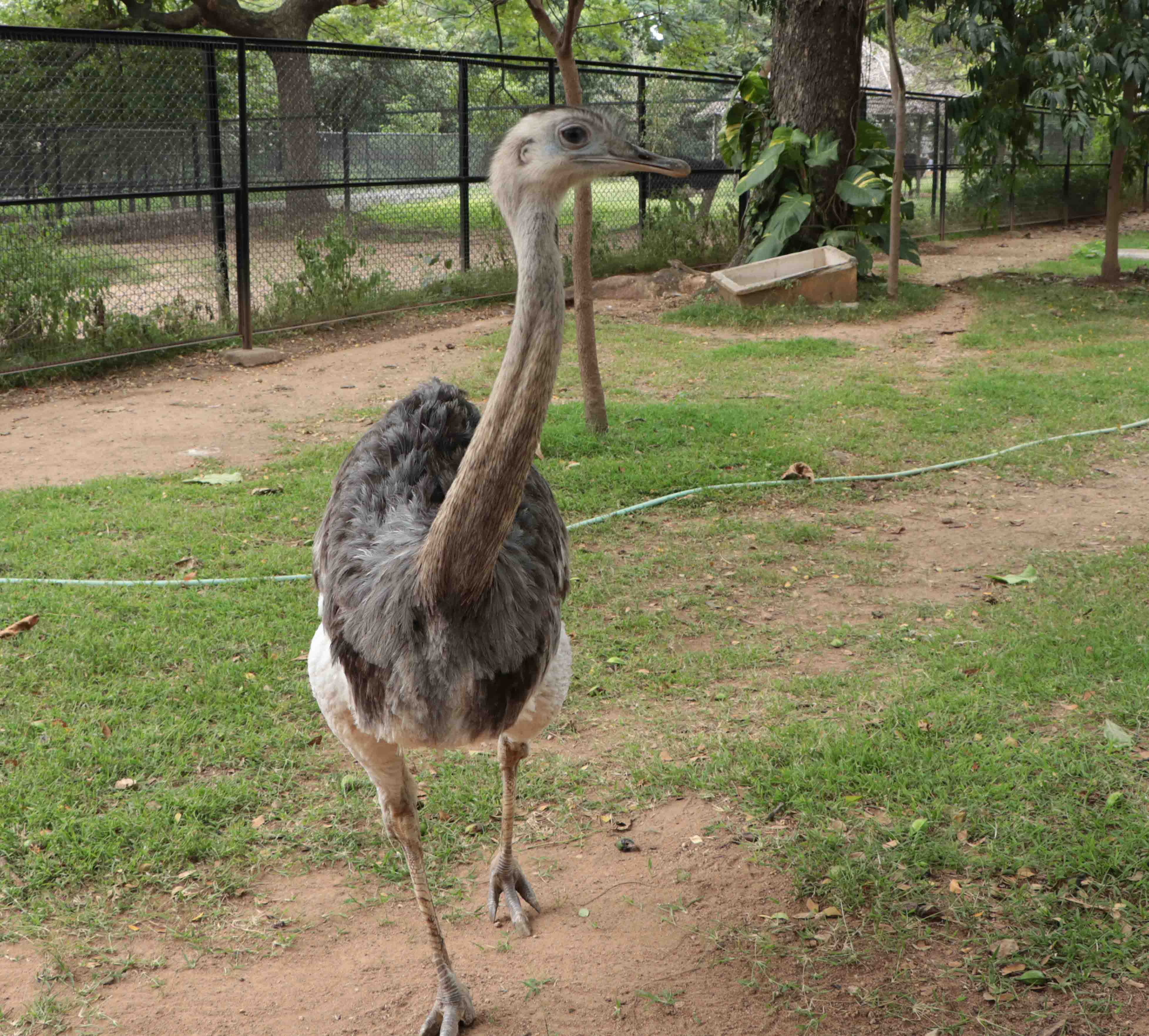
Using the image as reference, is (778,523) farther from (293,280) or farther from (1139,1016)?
(293,280)

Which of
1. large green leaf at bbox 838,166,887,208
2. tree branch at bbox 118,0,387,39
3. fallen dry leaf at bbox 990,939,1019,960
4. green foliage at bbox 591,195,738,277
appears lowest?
fallen dry leaf at bbox 990,939,1019,960

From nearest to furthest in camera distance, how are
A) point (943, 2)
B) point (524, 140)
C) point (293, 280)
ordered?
point (524, 140) → point (293, 280) → point (943, 2)

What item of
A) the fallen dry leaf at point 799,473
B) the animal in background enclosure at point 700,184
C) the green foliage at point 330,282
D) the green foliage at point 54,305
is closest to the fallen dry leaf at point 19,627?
the fallen dry leaf at point 799,473

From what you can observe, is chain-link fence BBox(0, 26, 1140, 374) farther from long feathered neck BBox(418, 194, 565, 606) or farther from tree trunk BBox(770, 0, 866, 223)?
long feathered neck BBox(418, 194, 565, 606)

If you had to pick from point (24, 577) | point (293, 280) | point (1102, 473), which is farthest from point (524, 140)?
point (293, 280)

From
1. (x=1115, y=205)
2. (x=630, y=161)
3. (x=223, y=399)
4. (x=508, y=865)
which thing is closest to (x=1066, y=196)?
(x=1115, y=205)

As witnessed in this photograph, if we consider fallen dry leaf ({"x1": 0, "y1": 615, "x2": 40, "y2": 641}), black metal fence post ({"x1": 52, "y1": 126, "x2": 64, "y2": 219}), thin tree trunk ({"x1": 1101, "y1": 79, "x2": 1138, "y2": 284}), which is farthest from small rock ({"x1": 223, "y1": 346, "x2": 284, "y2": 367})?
thin tree trunk ({"x1": 1101, "y1": 79, "x2": 1138, "y2": 284})

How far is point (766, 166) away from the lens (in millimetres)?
12672

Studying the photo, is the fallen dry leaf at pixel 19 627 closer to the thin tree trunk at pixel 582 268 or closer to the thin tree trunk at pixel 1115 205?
the thin tree trunk at pixel 582 268

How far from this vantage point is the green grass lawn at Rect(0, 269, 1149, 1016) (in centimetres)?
338

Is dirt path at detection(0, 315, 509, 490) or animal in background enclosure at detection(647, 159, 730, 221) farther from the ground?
animal in background enclosure at detection(647, 159, 730, 221)

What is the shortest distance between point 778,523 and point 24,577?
12.0 ft

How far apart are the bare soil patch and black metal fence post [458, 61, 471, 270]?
9.72 metres

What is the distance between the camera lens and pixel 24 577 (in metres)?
5.29
